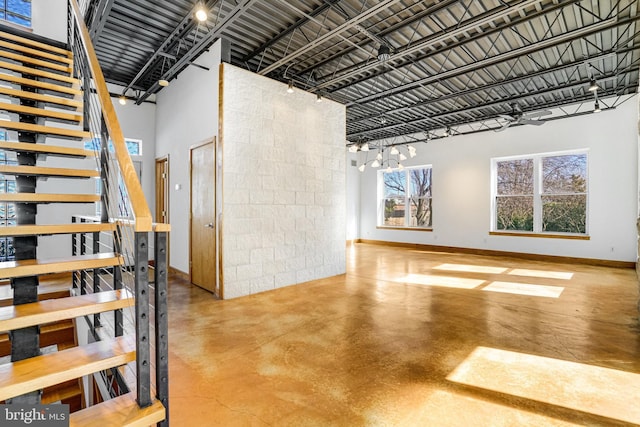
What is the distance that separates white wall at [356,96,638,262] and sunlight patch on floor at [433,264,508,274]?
2200mm

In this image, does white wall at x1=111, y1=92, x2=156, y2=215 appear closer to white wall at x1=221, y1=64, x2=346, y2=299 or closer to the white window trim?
white wall at x1=221, y1=64, x2=346, y2=299

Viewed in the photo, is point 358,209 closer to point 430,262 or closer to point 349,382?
point 430,262

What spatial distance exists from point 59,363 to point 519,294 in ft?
18.8

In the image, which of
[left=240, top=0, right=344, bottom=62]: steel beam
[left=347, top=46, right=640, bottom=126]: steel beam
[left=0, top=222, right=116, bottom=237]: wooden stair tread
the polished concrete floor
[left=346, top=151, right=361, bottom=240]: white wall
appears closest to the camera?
[left=0, top=222, right=116, bottom=237]: wooden stair tread

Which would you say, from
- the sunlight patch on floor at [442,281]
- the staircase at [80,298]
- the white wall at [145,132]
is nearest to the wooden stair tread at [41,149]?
the staircase at [80,298]

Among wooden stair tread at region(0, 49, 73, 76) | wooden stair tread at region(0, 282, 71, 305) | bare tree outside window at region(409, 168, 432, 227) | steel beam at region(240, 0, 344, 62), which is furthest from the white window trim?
wooden stair tread at region(0, 282, 71, 305)

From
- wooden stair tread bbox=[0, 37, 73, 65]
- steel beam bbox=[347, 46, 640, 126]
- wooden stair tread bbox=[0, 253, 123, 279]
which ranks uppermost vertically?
steel beam bbox=[347, 46, 640, 126]

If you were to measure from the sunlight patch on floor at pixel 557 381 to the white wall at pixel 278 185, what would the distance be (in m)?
3.31

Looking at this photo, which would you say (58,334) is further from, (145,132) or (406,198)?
(406,198)

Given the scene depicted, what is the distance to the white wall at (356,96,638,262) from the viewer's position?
7066 millimetres

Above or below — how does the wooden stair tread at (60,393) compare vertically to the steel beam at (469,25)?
below

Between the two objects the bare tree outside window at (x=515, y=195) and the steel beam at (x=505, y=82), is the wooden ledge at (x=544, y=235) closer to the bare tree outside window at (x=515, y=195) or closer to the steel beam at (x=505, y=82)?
the bare tree outside window at (x=515, y=195)

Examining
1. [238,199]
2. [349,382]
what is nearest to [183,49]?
[238,199]

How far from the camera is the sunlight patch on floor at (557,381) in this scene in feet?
6.93
